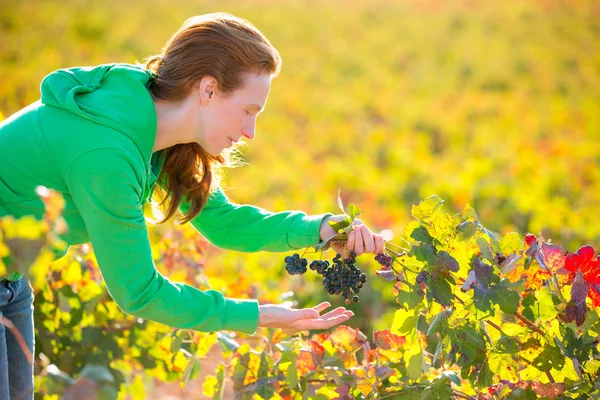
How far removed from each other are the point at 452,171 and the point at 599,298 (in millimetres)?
5621

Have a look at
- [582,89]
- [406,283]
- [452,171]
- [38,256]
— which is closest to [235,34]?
[406,283]

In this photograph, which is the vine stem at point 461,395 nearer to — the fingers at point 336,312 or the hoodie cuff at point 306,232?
the fingers at point 336,312

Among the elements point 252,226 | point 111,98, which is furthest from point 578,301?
point 111,98

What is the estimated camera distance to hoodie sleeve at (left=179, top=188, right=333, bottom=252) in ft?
5.74

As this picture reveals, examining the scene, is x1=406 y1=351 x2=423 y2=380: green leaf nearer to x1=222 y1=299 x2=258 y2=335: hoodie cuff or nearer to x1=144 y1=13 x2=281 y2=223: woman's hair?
x1=222 y1=299 x2=258 y2=335: hoodie cuff

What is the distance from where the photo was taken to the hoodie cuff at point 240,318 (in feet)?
4.93

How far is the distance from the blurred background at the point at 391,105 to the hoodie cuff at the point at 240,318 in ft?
1.75

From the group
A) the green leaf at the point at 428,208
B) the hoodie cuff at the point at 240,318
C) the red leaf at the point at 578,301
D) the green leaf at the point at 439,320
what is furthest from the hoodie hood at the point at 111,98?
the red leaf at the point at 578,301

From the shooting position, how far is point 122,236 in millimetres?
1400

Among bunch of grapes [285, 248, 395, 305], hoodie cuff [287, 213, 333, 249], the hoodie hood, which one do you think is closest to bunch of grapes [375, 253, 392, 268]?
bunch of grapes [285, 248, 395, 305]

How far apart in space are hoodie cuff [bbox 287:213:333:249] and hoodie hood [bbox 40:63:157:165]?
0.41 m

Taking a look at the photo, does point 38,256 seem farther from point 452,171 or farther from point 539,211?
point 452,171

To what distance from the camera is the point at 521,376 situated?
158cm

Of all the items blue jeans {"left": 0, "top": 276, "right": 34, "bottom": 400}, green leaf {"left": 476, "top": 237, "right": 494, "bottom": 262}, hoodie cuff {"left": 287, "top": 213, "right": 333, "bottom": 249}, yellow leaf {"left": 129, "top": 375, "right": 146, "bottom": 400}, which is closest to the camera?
green leaf {"left": 476, "top": 237, "right": 494, "bottom": 262}
